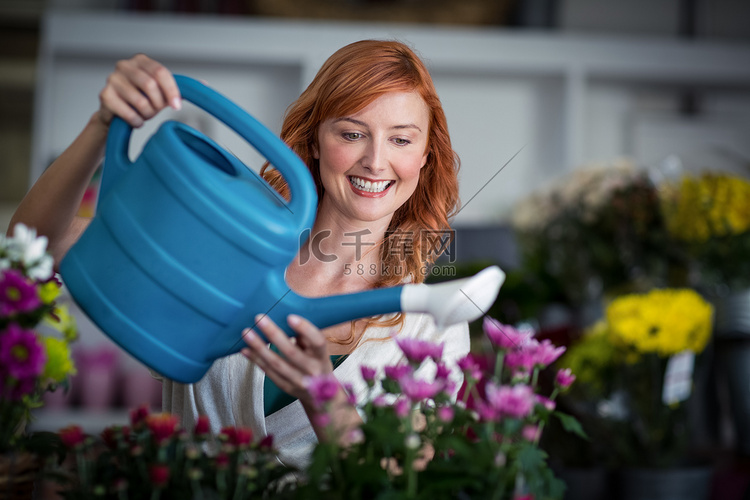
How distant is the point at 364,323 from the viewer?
0.76 m

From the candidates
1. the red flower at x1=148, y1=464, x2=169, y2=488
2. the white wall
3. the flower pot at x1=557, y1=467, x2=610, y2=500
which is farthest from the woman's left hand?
the white wall

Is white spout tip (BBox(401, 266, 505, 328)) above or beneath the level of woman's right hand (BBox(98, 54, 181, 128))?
beneath

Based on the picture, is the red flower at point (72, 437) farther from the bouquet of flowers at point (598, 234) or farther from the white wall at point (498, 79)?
the white wall at point (498, 79)

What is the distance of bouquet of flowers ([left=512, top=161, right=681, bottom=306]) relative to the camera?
1265 millimetres

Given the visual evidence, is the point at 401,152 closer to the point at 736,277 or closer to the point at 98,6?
the point at 736,277

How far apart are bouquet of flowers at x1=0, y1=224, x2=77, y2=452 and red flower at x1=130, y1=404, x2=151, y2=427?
64 millimetres

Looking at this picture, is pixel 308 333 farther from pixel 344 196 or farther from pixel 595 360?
pixel 595 360

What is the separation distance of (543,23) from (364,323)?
206 centimetres

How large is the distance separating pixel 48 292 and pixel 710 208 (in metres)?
0.99

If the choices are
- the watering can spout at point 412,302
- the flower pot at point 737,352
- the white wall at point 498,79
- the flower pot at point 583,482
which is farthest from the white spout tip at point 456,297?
the white wall at point 498,79

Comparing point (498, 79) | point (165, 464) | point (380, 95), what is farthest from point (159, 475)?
point (498, 79)

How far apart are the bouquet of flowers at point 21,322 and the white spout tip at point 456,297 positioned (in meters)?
0.23

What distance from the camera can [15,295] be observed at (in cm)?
41

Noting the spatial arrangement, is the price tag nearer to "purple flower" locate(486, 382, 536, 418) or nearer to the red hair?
the red hair
